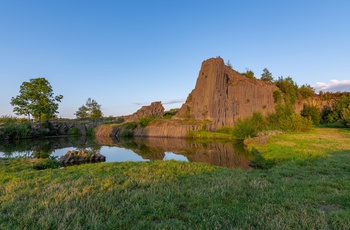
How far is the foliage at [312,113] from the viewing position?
62.8 m

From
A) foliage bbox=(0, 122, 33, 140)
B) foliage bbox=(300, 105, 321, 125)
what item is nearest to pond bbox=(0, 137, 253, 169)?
foliage bbox=(0, 122, 33, 140)

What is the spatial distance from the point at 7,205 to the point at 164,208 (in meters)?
4.81

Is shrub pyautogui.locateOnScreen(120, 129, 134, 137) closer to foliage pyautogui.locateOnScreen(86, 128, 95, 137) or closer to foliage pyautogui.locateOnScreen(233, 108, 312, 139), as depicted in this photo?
foliage pyautogui.locateOnScreen(86, 128, 95, 137)

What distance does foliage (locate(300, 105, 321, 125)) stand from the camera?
6278cm

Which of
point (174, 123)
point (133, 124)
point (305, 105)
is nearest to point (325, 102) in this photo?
point (305, 105)

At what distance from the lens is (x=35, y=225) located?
503 cm

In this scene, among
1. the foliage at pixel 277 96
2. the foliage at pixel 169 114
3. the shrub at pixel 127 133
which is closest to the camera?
the foliage at pixel 277 96

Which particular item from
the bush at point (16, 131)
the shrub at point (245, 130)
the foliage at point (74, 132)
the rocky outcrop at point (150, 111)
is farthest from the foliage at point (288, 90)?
the bush at point (16, 131)

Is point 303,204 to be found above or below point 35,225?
below

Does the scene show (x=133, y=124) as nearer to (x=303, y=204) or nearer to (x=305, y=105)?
(x=305, y=105)

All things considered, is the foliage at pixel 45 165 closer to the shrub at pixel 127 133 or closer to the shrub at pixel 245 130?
the shrub at pixel 245 130

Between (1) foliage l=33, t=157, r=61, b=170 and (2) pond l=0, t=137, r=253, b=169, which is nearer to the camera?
(1) foliage l=33, t=157, r=61, b=170

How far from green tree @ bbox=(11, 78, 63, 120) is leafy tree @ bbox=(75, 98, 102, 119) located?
27.6 meters

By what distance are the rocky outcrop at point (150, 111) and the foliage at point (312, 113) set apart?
47.8 meters
